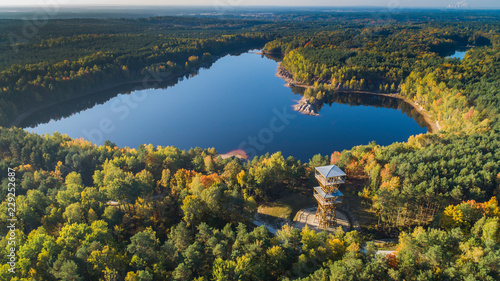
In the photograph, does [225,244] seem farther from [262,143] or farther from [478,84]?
[478,84]

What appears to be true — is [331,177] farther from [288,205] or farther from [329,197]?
[288,205]

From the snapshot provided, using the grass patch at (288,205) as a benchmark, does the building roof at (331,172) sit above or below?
above

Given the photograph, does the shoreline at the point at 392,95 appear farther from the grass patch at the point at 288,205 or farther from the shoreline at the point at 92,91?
the grass patch at the point at 288,205

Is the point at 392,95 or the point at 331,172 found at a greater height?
the point at 331,172

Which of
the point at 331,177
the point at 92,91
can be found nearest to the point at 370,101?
the point at 331,177

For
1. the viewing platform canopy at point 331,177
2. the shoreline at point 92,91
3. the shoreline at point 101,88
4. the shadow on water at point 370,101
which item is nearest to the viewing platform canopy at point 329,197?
the viewing platform canopy at point 331,177

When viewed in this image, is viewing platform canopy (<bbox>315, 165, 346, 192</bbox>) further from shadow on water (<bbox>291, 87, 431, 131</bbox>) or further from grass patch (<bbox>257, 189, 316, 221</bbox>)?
shadow on water (<bbox>291, 87, 431, 131</bbox>)

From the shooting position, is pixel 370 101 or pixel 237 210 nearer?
pixel 237 210

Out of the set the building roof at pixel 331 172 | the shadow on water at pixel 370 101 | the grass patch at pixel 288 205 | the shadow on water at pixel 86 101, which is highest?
the building roof at pixel 331 172

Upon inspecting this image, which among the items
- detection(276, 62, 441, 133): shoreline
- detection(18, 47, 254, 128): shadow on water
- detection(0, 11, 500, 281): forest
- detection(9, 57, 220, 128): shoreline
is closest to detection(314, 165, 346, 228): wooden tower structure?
detection(0, 11, 500, 281): forest
